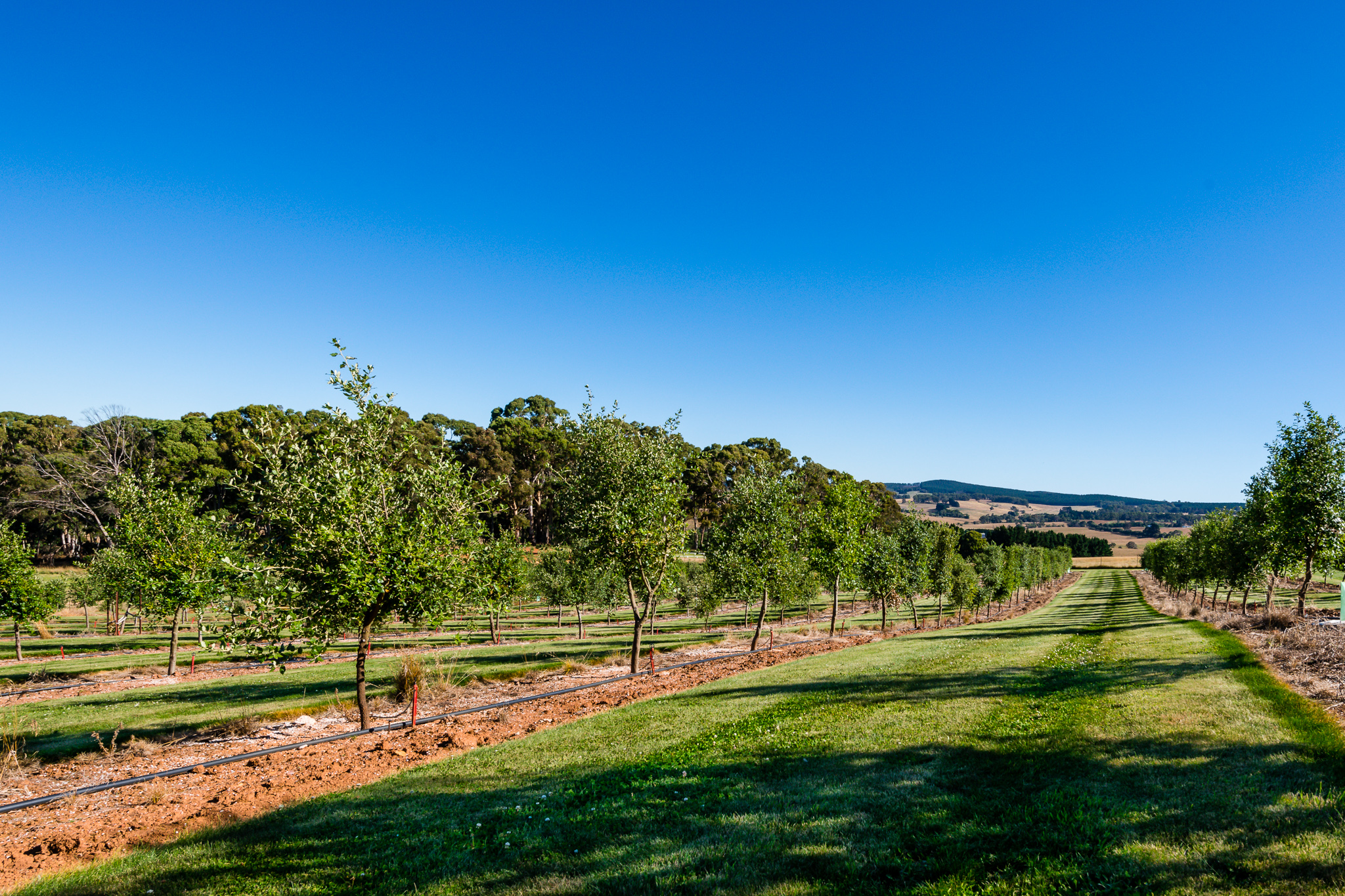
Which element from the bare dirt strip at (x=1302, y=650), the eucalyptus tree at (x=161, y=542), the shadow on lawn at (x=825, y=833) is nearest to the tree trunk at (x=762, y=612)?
the bare dirt strip at (x=1302, y=650)

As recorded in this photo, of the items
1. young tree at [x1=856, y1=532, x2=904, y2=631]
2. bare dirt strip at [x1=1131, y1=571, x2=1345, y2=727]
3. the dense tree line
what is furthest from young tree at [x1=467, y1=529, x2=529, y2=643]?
the dense tree line

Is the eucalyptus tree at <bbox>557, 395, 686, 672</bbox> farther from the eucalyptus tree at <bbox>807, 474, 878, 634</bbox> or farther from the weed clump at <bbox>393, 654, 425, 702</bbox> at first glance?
the eucalyptus tree at <bbox>807, 474, 878, 634</bbox>

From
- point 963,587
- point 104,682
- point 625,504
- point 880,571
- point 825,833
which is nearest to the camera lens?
point 825,833

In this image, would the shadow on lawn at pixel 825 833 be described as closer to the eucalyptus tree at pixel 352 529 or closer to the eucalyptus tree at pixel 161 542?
the eucalyptus tree at pixel 352 529

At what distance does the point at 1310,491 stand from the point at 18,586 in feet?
189

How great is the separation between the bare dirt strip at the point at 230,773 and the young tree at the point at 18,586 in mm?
19804

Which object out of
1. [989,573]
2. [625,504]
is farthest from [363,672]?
[989,573]

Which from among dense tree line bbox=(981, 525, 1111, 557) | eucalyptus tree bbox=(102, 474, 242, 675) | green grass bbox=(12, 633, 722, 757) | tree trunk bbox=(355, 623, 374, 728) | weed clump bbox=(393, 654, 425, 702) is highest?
eucalyptus tree bbox=(102, 474, 242, 675)

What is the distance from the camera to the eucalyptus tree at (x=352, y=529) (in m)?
14.4

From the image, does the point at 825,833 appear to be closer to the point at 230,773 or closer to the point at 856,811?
the point at 856,811

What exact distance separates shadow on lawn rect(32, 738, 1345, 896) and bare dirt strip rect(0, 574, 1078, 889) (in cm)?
116

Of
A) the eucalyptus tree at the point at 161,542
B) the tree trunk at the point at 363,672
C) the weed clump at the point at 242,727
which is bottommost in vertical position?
the weed clump at the point at 242,727

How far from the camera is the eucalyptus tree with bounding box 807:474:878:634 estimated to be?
114ft

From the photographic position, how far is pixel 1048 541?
174m
